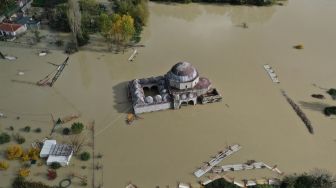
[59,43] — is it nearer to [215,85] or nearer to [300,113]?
[215,85]

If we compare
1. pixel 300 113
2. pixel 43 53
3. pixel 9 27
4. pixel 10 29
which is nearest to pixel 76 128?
pixel 43 53

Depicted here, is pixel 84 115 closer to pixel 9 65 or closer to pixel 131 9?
pixel 9 65

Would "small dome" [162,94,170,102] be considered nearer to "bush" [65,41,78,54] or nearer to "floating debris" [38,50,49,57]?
"bush" [65,41,78,54]

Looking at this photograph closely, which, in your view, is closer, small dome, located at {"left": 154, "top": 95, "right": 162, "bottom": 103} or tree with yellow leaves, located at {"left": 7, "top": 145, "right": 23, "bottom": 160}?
tree with yellow leaves, located at {"left": 7, "top": 145, "right": 23, "bottom": 160}

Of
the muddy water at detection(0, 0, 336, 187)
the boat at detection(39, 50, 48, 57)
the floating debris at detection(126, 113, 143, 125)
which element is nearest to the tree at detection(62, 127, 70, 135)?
the muddy water at detection(0, 0, 336, 187)

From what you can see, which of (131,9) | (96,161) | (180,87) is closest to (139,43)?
(131,9)

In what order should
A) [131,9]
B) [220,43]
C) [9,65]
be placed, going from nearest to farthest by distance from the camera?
[9,65], [220,43], [131,9]
